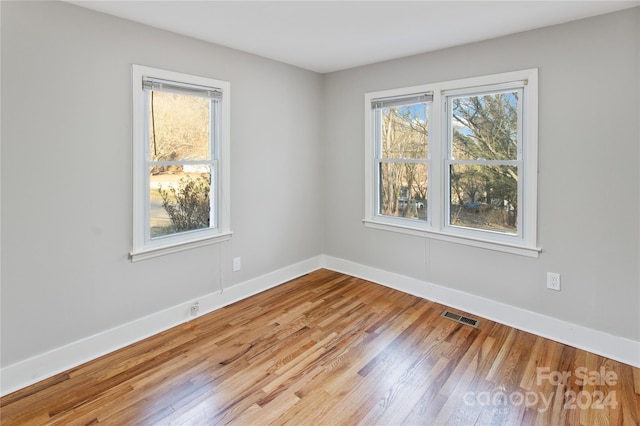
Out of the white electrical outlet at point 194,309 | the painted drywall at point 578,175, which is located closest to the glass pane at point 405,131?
the painted drywall at point 578,175

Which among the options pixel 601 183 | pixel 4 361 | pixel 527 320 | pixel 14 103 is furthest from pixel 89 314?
pixel 601 183

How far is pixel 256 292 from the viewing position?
367 centimetres

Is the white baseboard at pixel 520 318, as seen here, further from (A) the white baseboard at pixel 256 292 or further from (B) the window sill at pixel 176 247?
(B) the window sill at pixel 176 247

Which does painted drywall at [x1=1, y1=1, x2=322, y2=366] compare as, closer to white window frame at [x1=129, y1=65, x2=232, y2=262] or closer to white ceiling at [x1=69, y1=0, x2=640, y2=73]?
white window frame at [x1=129, y1=65, x2=232, y2=262]

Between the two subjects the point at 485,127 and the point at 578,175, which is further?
the point at 485,127

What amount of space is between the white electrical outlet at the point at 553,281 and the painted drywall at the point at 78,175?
109 inches

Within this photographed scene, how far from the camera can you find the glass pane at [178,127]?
2807 mm

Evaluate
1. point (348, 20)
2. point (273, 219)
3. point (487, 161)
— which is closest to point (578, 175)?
point (487, 161)

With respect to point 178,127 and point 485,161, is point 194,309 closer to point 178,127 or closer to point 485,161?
point 178,127

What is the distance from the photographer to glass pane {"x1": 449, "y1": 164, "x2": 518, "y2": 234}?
301cm

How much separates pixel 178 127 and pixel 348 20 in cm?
162

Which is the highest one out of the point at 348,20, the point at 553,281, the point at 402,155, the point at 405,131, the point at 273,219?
the point at 348,20

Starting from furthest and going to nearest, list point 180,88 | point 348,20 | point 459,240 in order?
point 459,240, point 180,88, point 348,20

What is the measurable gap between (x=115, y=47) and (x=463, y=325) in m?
3.47
